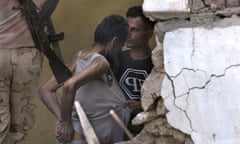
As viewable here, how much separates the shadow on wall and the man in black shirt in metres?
0.72

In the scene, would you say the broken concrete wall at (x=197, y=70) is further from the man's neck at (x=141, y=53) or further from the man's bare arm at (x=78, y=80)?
the man's neck at (x=141, y=53)

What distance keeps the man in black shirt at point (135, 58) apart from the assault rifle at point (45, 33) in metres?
0.45

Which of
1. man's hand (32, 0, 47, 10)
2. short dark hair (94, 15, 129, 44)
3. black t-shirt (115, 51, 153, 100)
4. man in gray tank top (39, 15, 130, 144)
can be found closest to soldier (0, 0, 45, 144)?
man's hand (32, 0, 47, 10)

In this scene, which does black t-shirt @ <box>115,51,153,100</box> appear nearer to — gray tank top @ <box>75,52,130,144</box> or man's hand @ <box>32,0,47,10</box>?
gray tank top @ <box>75,52,130,144</box>

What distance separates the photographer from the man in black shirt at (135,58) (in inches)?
190

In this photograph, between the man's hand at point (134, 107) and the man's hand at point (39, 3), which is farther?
the man's hand at point (134, 107)

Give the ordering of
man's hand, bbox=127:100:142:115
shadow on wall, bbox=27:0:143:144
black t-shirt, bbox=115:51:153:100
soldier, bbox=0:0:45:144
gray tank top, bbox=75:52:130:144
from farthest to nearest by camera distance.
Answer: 1. shadow on wall, bbox=27:0:143:144
2. black t-shirt, bbox=115:51:153:100
3. man's hand, bbox=127:100:142:115
4. gray tank top, bbox=75:52:130:144
5. soldier, bbox=0:0:45:144

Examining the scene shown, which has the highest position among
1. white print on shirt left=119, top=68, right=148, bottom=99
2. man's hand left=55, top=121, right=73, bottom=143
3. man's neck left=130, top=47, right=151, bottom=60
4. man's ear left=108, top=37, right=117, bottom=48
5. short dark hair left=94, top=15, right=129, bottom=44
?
short dark hair left=94, top=15, right=129, bottom=44

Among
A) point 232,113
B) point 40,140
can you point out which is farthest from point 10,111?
point 232,113

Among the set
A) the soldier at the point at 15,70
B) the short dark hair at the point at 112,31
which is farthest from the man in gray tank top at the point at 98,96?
the soldier at the point at 15,70

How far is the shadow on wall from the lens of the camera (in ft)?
18.8

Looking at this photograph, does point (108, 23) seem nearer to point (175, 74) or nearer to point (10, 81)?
point (10, 81)

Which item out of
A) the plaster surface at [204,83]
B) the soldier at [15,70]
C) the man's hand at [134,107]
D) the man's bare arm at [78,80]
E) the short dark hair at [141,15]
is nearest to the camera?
the plaster surface at [204,83]

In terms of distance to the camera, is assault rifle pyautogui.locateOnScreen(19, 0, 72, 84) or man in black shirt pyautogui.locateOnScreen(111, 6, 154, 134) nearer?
assault rifle pyautogui.locateOnScreen(19, 0, 72, 84)
